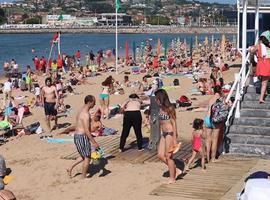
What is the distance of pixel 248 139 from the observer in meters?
10.1

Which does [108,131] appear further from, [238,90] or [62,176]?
[238,90]

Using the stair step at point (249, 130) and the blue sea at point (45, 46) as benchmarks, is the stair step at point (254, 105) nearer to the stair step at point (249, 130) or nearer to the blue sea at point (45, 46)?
the stair step at point (249, 130)

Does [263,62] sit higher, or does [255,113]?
[263,62]

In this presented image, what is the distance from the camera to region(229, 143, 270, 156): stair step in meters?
9.92

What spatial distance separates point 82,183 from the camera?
368 inches

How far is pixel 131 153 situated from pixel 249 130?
2229mm

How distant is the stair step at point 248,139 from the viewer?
394 inches

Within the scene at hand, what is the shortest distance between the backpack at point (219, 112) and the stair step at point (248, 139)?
0.67 m

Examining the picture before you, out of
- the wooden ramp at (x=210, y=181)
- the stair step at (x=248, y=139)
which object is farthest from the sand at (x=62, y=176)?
the stair step at (x=248, y=139)

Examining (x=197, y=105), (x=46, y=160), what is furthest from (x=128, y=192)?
(x=197, y=105)

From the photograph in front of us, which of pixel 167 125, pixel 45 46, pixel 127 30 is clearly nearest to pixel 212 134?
pixel 167 125

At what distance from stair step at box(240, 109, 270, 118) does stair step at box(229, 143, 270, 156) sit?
0.69 metres

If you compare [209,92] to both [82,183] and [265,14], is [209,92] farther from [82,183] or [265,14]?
[82,183]

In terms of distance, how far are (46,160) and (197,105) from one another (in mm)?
7411
